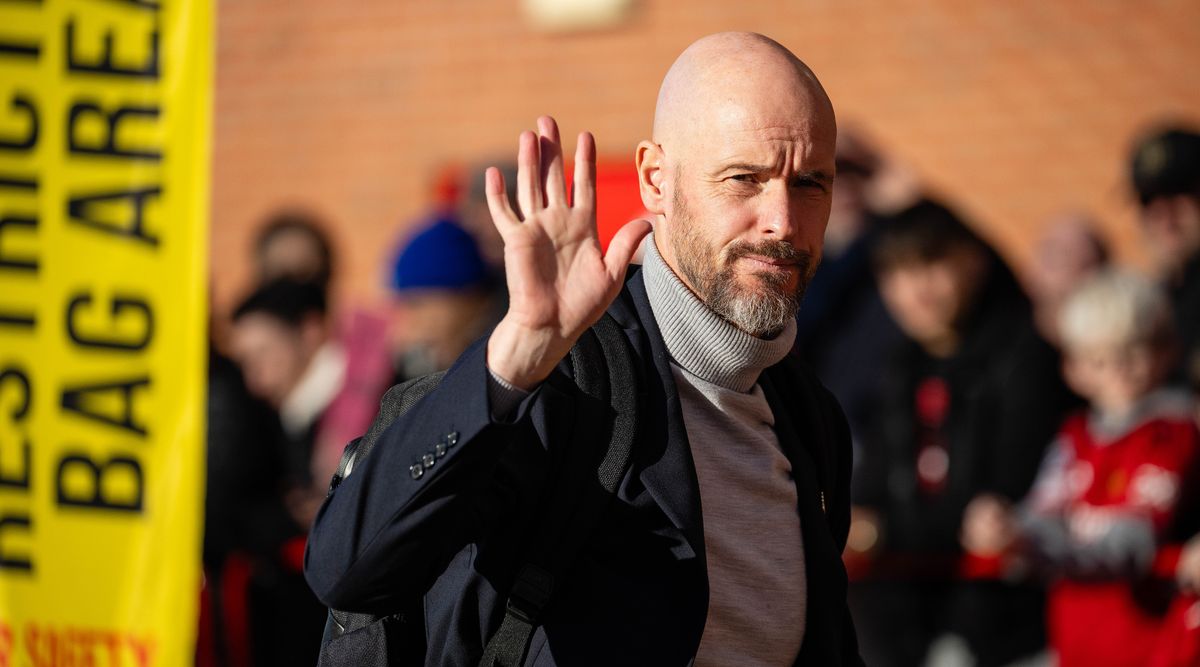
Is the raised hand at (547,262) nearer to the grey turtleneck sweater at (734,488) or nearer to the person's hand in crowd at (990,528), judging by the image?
the grey turtleneck sweater at (734,488)

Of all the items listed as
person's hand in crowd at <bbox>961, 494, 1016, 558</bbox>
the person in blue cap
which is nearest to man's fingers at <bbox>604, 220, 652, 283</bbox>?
person's hand in crowd at <bbox>961, 494, 1016, 558</bbox>

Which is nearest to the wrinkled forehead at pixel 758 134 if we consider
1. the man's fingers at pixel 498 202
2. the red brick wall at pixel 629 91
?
the man's fingers at pixel 498 202

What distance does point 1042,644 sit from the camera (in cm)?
528

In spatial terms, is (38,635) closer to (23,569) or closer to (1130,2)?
(23,569)

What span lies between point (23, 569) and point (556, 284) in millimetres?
2003

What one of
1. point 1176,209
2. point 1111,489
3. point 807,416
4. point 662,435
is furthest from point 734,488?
point 1176,209

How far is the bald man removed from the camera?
2.38m

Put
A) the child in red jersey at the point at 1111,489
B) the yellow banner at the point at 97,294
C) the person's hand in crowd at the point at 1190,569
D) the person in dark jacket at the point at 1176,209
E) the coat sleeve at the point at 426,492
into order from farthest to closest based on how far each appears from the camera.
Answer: the person in dark jacket at the point at 1176,209, the child in red jersey at the point at 1111,489, the person's hand in crowd at the point at 1190,569, the yellow banner at the point at 97,294, the coat sleeve at the point at 426,492

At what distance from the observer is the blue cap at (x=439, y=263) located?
623 centimetres

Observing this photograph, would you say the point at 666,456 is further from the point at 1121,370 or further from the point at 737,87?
the point at 1121,370

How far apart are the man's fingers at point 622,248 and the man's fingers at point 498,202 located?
151 mm

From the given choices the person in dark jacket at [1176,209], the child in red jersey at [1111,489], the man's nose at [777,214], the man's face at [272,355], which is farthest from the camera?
the man's face at [272,355]

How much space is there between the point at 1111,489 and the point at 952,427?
2.38 feet

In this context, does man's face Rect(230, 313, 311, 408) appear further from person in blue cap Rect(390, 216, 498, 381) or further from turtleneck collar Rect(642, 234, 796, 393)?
turtleneck collar Rect(642, 234, 796, 393)
